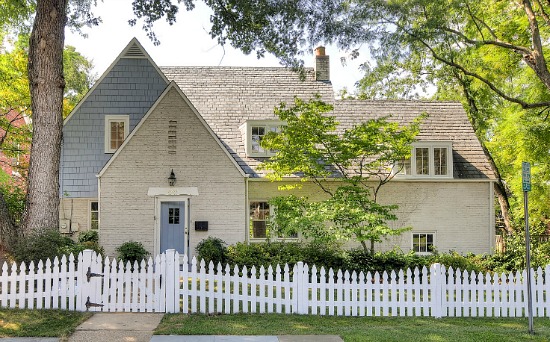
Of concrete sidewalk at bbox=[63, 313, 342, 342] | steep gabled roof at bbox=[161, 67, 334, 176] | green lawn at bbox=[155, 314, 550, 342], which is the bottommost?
green lawn at bbox=[155, 314, 550, 342]

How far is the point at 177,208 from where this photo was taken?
1697 centimetres

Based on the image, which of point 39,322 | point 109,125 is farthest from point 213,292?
point 109,125

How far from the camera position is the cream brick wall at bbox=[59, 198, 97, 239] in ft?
60.9

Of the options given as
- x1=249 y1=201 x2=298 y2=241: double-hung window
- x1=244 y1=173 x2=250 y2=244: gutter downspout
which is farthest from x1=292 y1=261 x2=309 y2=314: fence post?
x1=249 y1=201 x2=298 y2=241: double-hung window

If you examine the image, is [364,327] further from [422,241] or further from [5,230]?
[422,241]

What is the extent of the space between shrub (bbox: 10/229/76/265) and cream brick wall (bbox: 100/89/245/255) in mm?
5329

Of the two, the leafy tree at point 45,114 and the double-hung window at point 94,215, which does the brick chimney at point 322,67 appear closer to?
the double-hung window at point 94,215

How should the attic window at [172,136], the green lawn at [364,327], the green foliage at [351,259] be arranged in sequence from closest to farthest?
the green lawn at [364,327] < the green foliage at [351,259] < the attic window at [172,136]

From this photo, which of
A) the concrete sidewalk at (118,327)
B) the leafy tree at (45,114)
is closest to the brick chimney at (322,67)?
the leafy tree at (45,114)

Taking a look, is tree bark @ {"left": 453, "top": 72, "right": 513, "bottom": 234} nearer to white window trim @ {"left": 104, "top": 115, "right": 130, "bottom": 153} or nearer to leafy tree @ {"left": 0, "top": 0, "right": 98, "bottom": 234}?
white window trim @ {"left": 104, "top": 115, "right": 130, "bottom": 153}

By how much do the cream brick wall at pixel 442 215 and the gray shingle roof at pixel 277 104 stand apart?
102 cm

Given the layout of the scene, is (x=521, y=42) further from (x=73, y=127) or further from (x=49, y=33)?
(x=73, y=127)

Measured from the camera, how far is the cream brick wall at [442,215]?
18688 millimetres

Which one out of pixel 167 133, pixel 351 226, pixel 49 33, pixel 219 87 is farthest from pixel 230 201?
pixel 49 33
